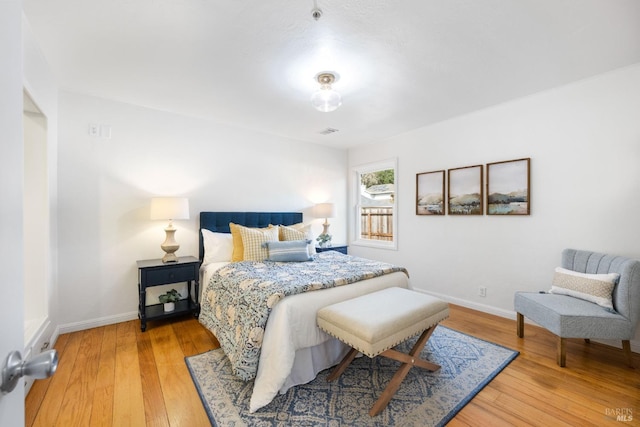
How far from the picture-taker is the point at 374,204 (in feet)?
16.7

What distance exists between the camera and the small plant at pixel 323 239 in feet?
15.0

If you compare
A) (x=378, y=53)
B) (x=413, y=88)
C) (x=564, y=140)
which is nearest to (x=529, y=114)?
(x=564, y=140)

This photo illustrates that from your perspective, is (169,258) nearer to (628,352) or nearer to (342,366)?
(342,366)

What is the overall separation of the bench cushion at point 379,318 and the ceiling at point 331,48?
1.93m

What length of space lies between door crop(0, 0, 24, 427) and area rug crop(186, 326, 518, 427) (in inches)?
54.3

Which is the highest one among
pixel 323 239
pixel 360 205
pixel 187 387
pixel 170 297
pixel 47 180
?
pixel 47 180

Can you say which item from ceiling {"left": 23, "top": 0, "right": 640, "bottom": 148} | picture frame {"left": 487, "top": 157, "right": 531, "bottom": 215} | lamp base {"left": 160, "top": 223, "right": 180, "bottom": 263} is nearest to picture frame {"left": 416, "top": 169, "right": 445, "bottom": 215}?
picture frame {"left": 487, "top": 157, "right": 531, "bottom": 215}

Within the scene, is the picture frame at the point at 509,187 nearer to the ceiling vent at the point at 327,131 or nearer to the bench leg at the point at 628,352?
the bench leg at the point at 628,352

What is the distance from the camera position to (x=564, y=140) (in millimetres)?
2748

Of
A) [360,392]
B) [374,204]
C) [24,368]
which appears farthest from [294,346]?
[374,204]

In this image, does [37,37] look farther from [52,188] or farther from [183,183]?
[183,183]

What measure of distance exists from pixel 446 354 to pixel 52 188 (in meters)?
3.96

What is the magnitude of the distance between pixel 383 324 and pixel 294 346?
636 mm

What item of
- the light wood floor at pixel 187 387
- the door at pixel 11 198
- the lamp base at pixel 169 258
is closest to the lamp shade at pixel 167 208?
the lamp base at pixel 169 258
